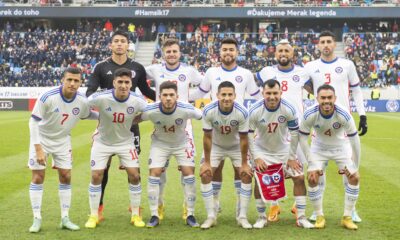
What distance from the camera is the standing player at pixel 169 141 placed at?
313 inches

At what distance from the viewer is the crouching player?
7.71 metres

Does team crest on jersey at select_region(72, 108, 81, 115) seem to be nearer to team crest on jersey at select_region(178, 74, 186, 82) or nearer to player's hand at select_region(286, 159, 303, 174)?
team crest on jersey at select_region(178, 74, 186, 82)

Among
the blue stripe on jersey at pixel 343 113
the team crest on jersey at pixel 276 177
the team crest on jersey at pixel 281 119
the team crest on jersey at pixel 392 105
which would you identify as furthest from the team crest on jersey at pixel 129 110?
the team crest on jersey at pixel 392 105

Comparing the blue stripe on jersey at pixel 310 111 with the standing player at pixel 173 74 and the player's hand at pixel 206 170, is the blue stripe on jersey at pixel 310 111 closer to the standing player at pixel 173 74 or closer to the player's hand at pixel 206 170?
the player's hand at pixel 206 170

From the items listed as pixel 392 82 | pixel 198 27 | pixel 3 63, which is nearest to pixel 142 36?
pixel 198 27

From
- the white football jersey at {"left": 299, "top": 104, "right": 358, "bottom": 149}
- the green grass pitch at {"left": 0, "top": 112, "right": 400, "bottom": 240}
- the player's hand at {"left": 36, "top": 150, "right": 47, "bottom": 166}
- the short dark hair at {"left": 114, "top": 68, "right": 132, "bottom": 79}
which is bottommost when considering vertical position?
the green grass pitch at {"left": 0, "top": 112, "right": 400, "bottom": 240}

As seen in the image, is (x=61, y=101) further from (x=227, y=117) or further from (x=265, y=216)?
(x=265, y=216)

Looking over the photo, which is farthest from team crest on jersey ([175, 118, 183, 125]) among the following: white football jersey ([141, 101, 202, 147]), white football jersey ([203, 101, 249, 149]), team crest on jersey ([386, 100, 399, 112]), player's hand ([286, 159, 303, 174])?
team crest on jersey ([386, 100, 399, 112])

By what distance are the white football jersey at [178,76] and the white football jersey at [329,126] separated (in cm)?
185

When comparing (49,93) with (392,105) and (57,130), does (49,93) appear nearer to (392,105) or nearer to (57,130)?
(57,130)

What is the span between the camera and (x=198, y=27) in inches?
1970

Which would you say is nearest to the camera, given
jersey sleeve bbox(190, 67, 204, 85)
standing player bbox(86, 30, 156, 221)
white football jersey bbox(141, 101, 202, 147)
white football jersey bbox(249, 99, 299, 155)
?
white football jersey bbox(249, 99, 299, 155)

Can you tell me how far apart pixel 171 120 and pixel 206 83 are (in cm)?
97

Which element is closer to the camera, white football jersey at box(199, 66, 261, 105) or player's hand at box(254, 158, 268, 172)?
player's hand at box(254, 158, 268, 172)
